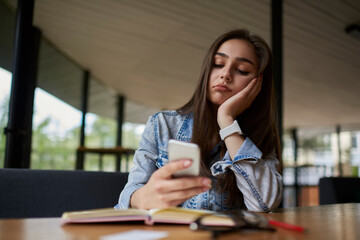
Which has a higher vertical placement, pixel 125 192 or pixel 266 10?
pixel 266 10

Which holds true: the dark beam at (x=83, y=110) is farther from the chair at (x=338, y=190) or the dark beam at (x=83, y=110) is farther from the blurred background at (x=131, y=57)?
the chair at (x=338, y=190)

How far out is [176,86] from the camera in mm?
7219

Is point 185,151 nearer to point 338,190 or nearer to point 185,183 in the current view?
point 185,183

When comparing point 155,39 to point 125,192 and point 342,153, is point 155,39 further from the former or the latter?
point 342,153

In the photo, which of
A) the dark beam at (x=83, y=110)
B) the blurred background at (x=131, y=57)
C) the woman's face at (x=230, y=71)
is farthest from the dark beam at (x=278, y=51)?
the dark beam at (x=83, y=110)

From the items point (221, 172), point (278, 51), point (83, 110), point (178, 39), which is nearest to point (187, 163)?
point (221, 172)

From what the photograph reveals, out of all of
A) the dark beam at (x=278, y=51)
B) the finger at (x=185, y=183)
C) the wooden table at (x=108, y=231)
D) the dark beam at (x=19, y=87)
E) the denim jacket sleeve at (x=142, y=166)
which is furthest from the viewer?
the dark beam at (x=278, y=51)

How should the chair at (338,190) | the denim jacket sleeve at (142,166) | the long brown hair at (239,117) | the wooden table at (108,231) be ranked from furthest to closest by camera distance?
the chair at (338,190) < the long brown hair at (239,117) < the denim jacket sleeve at (142,166) < the wooden table at (108,231)

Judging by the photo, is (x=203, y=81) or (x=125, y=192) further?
(x=203, y=81)

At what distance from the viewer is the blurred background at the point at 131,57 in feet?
12.5

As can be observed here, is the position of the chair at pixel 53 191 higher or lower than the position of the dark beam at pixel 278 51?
lower

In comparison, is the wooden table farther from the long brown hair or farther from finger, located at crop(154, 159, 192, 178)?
the long brown hair

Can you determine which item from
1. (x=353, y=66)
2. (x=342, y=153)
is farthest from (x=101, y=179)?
(x=342, y=153)

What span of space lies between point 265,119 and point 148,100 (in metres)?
7.36
